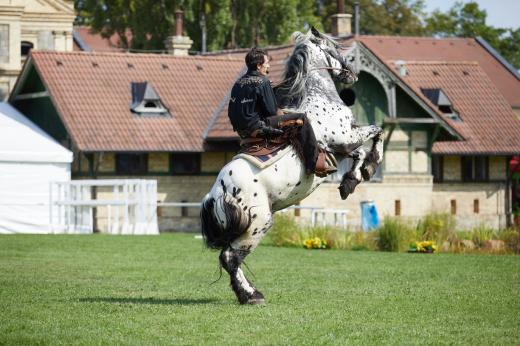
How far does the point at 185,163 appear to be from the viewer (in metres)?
48.9

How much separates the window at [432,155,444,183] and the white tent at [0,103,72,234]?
19.1 meters

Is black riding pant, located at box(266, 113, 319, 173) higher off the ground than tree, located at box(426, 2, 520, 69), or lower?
lower

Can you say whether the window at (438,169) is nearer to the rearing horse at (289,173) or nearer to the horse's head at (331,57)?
the horse's head at (331,57)

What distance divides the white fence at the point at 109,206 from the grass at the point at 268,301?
1315cm

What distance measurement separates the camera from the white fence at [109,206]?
3819 centimetres

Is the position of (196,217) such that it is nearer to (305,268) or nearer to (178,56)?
(178,56)

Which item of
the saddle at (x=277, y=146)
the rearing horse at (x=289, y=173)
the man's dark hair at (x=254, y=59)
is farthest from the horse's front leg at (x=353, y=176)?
the man's dark hair at (x=254, y=59)

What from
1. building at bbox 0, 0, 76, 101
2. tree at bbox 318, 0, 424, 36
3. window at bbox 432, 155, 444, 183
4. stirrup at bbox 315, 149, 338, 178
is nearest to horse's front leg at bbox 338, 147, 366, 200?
stirrup at bbox 315, 149, 338, 178

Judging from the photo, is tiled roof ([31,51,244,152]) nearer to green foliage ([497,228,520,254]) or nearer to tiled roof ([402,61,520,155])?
→ tiled roof ([402,61,520,155])

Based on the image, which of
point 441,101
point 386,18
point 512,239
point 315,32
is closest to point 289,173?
point 315,32

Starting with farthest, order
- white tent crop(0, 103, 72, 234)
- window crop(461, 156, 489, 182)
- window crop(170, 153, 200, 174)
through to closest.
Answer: window crop(461, 156, 489, 182) → window crop(170, 153, 200, 174) → white tent crop(0, 103, 72, 234)

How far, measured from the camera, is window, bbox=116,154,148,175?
47.5 meters

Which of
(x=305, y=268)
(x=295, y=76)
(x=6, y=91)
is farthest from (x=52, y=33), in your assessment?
(x=295, y=76)

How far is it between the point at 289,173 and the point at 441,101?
39.4 metres
